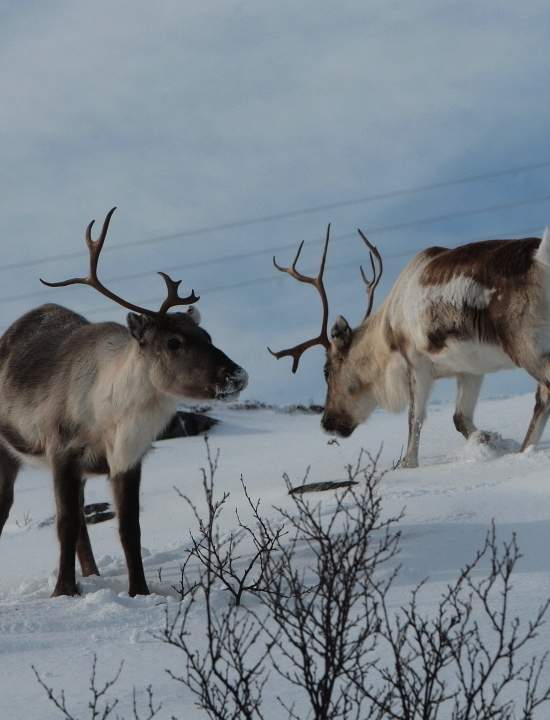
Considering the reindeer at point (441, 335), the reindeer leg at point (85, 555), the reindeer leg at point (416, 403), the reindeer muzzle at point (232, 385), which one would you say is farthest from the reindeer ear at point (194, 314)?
the reindeer leg at point (416, 403)

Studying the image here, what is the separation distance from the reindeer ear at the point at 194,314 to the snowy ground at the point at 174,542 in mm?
1380

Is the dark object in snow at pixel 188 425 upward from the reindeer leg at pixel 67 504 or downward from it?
downward

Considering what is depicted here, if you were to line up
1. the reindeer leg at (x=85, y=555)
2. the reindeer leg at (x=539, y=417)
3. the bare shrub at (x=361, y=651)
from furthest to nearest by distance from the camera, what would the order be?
the reindeer leg at (x=539, y=417) < the reindeer leg at (x=85, y=555) < the bare shrub at (x=361, y=651)

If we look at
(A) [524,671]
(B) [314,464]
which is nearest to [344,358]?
(B) [314,464]

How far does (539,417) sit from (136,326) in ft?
11.2

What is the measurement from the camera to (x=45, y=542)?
887 centimetres

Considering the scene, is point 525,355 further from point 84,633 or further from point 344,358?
point 84,633

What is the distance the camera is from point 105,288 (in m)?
6.61

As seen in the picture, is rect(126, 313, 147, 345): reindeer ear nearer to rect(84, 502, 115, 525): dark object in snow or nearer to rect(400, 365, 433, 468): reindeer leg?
rect(400, 365, 433, 468): reindeer leg

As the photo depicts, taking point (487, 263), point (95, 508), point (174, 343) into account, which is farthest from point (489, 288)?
point (95, 508)

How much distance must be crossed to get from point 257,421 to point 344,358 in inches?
245

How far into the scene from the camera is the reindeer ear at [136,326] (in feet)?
19.1

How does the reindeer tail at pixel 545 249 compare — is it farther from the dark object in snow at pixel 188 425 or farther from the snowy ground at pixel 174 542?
the dark object in snow at pixel 188 425

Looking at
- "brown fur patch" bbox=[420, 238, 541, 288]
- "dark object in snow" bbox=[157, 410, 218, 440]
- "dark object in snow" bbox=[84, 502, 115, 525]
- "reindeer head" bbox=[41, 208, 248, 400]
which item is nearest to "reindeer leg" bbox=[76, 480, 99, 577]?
"reindeer head" bbox=[41, 208, 248, 400]
